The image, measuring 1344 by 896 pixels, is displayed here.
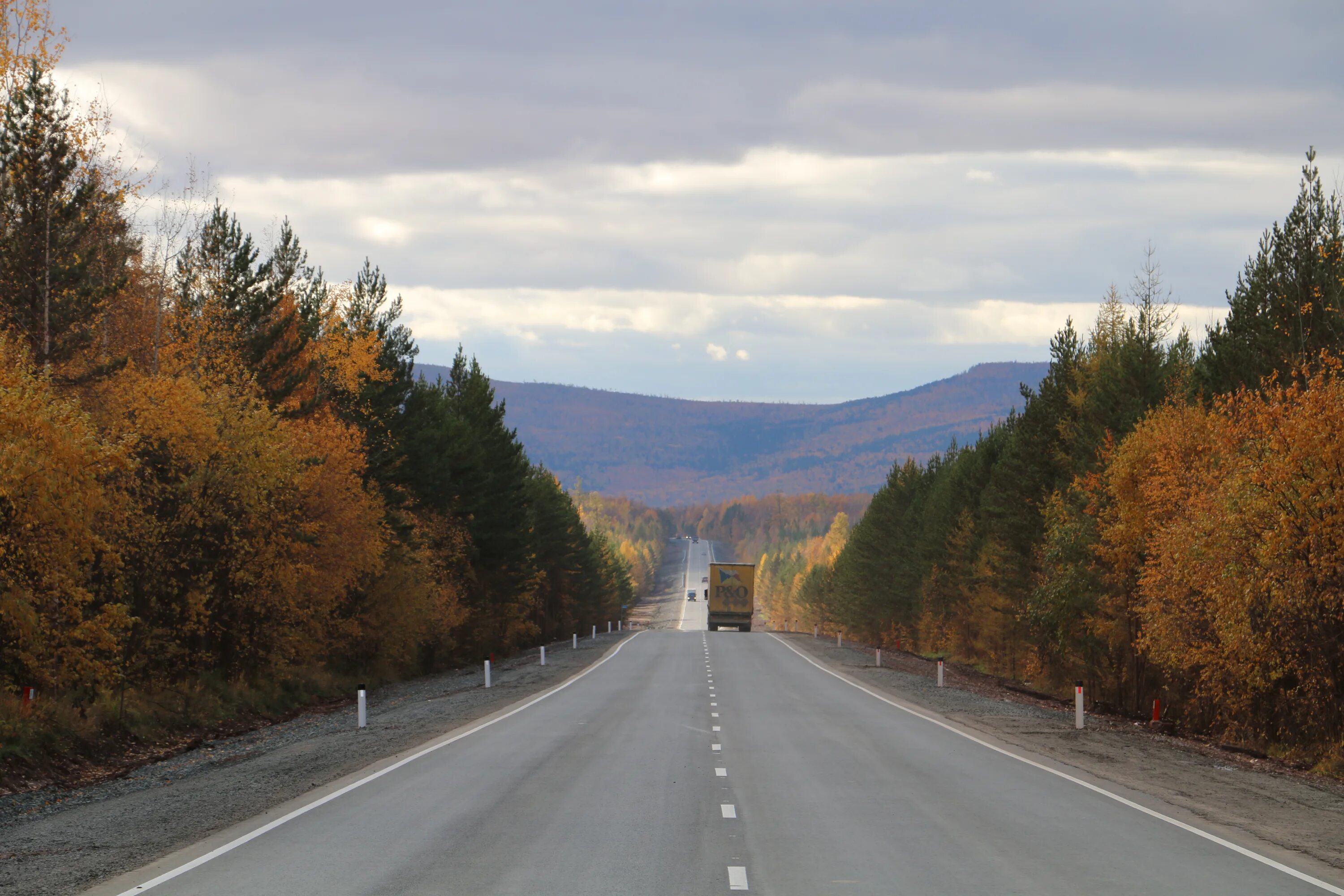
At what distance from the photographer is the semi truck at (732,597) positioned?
295 ft

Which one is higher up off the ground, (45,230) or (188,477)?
(45,230)

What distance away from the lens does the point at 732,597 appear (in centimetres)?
9069

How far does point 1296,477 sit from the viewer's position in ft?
68.0

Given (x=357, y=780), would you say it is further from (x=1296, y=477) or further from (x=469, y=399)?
(x=469, y=399)

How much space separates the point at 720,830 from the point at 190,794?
7.81m

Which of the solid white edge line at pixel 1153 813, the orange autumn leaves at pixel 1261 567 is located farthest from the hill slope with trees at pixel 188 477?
the orange autumn leaves at pixel 1261 567

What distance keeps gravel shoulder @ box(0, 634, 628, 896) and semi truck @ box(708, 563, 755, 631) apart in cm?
5860

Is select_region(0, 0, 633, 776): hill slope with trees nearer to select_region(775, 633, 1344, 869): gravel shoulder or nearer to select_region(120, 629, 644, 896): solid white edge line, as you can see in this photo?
select_region(120, 629, 644, 896): solid white edge line

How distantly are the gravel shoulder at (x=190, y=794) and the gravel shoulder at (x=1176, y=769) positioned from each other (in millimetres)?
10681

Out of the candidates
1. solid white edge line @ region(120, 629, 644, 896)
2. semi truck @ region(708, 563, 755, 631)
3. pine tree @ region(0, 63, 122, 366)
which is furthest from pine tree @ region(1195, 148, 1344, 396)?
semi truck @ region(708, 563, 755, 631)

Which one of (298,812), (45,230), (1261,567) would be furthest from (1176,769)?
(45,230)

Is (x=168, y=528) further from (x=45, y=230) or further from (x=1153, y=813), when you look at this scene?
(x=1153, y=813)

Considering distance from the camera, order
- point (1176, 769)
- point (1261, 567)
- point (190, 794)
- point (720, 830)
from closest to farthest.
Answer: point (720, 830) → point (190, 794) → point (1176, 769) → point (1261, 567)

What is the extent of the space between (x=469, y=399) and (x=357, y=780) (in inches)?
2039
